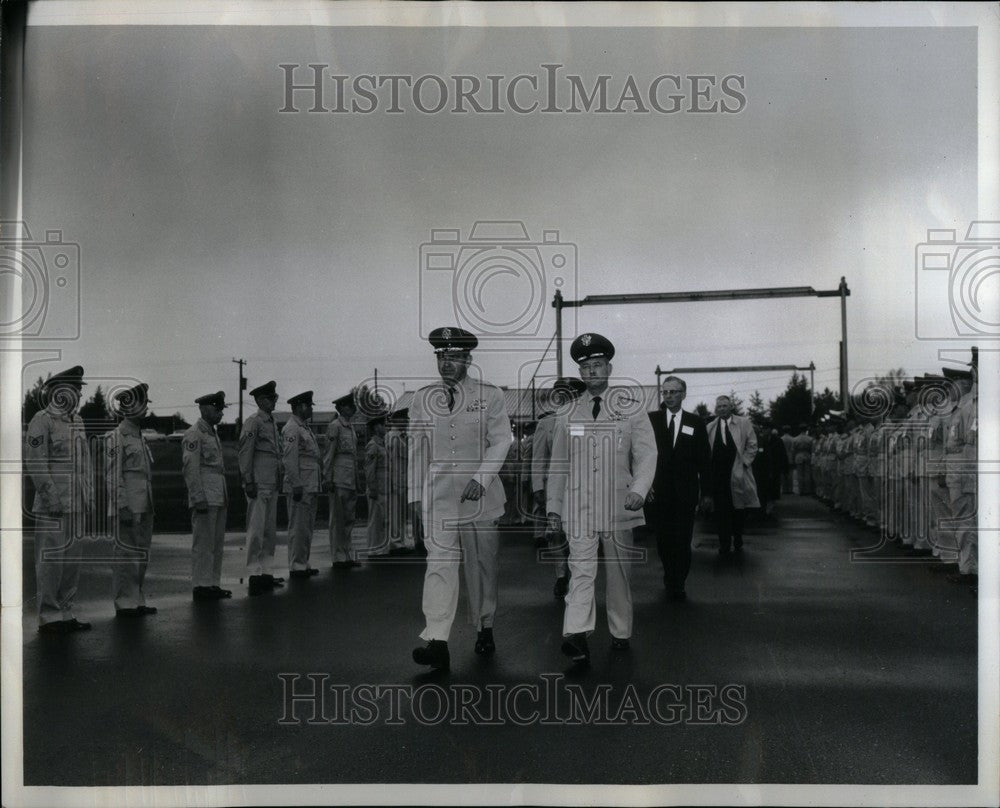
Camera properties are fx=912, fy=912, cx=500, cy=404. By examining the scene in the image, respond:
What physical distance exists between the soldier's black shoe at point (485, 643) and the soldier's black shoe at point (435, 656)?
4.2 inches

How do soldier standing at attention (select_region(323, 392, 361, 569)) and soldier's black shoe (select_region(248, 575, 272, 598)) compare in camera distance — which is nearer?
soldier standing at attention (select_region(323, 392, 361, 569))

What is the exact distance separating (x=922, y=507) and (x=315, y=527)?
6.94 feet

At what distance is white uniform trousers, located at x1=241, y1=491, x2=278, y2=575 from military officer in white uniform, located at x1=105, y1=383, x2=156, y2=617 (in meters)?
0.36

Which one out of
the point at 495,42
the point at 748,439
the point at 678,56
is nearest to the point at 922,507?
the point at 748,439

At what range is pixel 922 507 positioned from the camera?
3023 mm

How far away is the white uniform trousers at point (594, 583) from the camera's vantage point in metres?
3.09

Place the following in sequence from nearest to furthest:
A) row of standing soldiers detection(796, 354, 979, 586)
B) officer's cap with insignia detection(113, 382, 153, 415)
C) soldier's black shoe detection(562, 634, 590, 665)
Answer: row of standing soldiers detection(796, 354, 979, 586) → officer's cap with insignia detection(113, 382, 153, 415) → soldier's black shoe detection(562, 634, 590, 665)

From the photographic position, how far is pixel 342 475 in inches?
122

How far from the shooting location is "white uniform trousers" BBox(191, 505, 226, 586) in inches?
125

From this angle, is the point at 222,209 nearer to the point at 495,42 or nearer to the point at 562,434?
the point at 495,42
